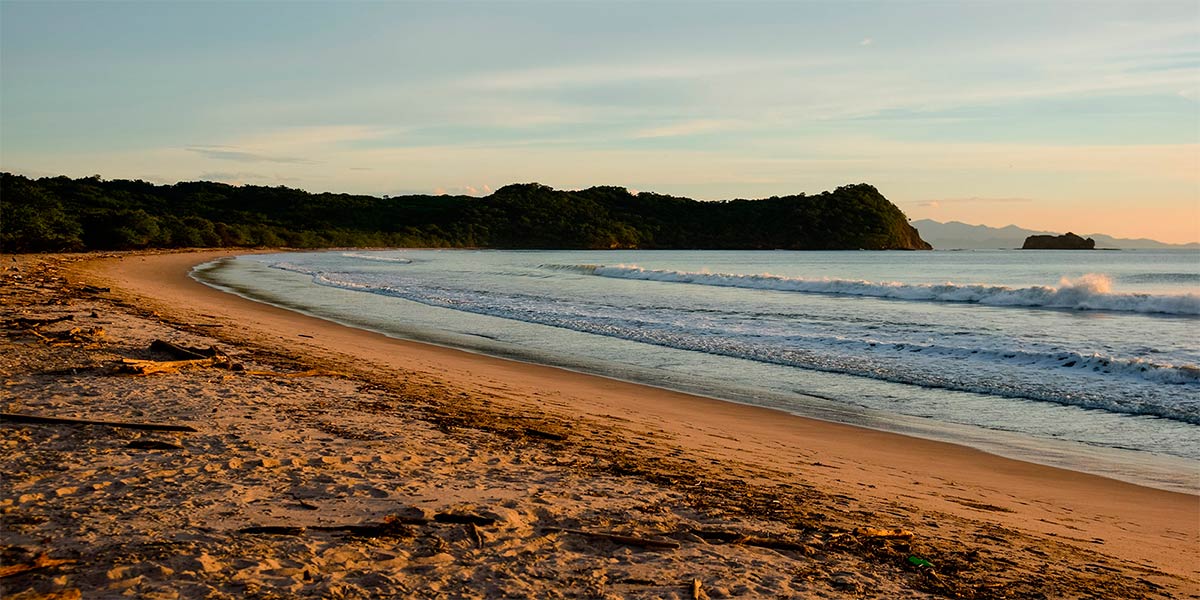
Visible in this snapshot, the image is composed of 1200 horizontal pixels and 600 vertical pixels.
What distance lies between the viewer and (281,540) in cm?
463

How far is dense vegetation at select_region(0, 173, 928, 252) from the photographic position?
134 meters

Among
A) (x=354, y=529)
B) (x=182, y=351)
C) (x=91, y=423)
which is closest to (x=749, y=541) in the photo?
(x=354, y=529)

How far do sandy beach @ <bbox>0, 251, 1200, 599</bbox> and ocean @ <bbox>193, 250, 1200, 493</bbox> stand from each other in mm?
1582

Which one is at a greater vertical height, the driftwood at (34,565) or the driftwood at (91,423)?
the driftwood at (91,423)

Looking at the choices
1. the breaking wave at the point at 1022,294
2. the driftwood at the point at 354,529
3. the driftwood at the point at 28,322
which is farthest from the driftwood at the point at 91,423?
the breaking wave at the point at 1022,294

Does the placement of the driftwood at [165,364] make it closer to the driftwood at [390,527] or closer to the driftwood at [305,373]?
the driftwood at [305,373]

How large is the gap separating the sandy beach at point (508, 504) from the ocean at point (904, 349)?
62.3 inches

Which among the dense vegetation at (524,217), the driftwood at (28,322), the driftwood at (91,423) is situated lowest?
the driftwood at (91,423)

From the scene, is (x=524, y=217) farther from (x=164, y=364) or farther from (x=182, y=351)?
(x=164, y=364)

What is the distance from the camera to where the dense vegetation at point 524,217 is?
5256 inches

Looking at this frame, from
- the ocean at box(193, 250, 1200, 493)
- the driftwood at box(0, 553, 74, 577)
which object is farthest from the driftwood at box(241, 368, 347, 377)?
the driftwood at box(0, 553, 74, 577)

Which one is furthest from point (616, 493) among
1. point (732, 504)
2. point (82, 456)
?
point (82, 456)

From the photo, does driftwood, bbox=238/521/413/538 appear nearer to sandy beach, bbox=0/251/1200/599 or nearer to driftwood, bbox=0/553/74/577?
sandy beach, bbox=0/251/1200/599

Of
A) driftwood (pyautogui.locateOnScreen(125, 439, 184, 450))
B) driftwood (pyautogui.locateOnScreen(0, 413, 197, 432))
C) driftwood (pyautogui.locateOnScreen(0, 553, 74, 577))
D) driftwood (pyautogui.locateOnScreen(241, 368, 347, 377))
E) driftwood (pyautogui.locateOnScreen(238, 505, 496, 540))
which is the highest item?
driftwood (pyautogui.locateOnScreen(0, 413, 197, 432))
